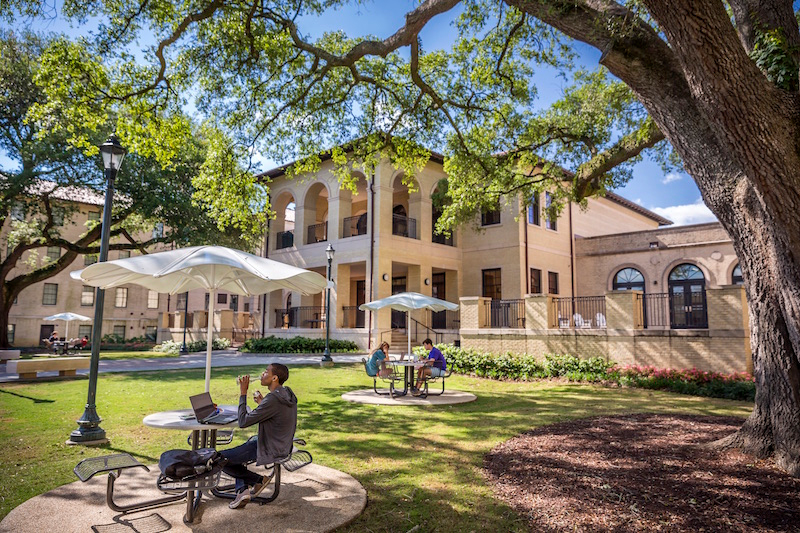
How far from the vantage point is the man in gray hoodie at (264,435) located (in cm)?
441

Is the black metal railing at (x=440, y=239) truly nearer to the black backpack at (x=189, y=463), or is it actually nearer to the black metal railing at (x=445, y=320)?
the black metal railing at (x=445, y=320)

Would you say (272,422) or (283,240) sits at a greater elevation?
(283,240)

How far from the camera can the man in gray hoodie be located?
14.5ft

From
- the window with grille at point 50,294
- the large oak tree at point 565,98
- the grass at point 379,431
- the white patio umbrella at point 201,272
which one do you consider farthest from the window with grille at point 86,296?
the white patio umbrella at point 201,272

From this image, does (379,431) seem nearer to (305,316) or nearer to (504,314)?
(504,314)

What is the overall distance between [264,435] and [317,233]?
1003 inches

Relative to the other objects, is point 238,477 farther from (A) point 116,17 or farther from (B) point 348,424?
(A) point 116,17

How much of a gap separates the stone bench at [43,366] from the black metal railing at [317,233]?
46.9 ft

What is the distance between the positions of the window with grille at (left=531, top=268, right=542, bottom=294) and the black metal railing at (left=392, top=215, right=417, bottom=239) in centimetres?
662

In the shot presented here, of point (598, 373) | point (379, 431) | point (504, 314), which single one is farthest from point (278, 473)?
point (504, 314)

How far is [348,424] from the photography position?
27.8 feet

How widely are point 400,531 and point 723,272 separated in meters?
26.0

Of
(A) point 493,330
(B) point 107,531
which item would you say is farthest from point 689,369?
(B) point 107,531

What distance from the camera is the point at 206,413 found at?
15.9ft
